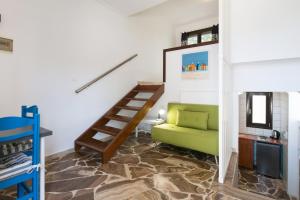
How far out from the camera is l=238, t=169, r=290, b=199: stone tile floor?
3308 mm

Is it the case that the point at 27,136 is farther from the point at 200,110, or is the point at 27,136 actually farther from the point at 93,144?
the point at 200,110

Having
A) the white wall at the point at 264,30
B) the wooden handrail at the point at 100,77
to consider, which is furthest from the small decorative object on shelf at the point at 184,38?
the white wall at the point at 264,30

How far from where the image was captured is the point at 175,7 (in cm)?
523

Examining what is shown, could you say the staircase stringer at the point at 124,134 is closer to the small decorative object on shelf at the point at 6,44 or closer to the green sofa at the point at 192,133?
the green sofa at the point at 192,133

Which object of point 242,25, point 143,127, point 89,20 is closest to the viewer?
point 242,25

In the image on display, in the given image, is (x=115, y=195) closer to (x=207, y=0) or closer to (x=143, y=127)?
(x=143, y=127)

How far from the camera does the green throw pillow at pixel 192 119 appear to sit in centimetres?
298

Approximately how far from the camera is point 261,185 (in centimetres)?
355

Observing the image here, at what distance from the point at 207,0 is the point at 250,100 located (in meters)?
3.03

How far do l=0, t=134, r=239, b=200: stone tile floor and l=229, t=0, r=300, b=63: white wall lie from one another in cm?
178

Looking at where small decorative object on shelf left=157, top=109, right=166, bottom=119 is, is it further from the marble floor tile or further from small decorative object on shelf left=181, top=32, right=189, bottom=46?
small decorative object on shelf left=181, top=32, right=189, bottom=46

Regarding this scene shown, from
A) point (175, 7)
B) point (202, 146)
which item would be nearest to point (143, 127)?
point (202, 146)

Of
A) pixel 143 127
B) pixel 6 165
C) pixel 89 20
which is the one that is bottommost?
pixel 143 127

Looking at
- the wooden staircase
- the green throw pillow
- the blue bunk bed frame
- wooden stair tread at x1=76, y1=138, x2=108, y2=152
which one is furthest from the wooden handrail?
the blue bunk bed frame
